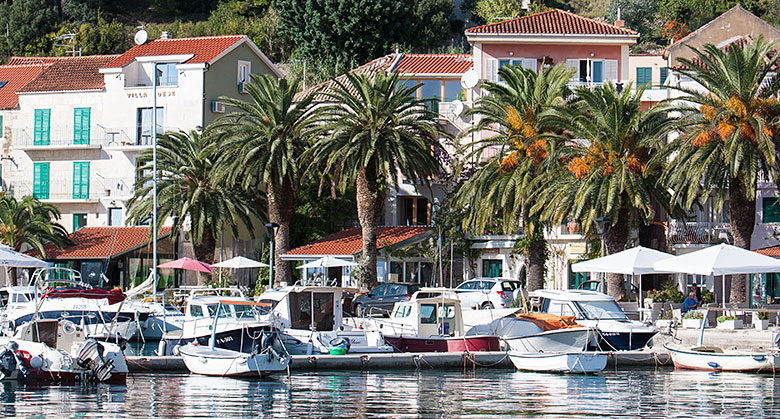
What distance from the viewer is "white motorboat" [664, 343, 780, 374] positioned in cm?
3184

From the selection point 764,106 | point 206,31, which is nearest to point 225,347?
point 764,106

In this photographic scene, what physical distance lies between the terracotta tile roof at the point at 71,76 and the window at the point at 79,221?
784 centimetres

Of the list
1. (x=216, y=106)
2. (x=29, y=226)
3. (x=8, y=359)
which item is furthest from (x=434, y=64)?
(x=8, y=359)

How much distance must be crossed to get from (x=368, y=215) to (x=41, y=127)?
2496 centimetres

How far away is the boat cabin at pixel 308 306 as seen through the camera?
3794 centimetres

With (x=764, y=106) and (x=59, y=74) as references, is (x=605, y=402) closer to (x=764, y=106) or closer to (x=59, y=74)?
(x=764, y=106)

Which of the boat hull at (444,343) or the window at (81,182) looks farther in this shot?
the window at (81,182)

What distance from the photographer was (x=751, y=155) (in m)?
41.4

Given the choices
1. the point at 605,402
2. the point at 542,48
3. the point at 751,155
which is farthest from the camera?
the point at 542,48

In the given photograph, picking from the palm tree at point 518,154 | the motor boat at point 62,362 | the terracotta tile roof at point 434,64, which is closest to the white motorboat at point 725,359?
the palm tree at point 518,154

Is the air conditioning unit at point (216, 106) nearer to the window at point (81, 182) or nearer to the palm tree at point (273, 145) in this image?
the palm tree at point (273, 145)

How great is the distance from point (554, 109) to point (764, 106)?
873cm

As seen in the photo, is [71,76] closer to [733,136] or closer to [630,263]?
[630,263]

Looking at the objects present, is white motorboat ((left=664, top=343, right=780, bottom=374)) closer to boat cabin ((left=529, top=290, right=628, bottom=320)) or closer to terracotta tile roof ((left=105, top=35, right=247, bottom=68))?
boat cabin ((left=529, top=290, right=628, bottom=320))
